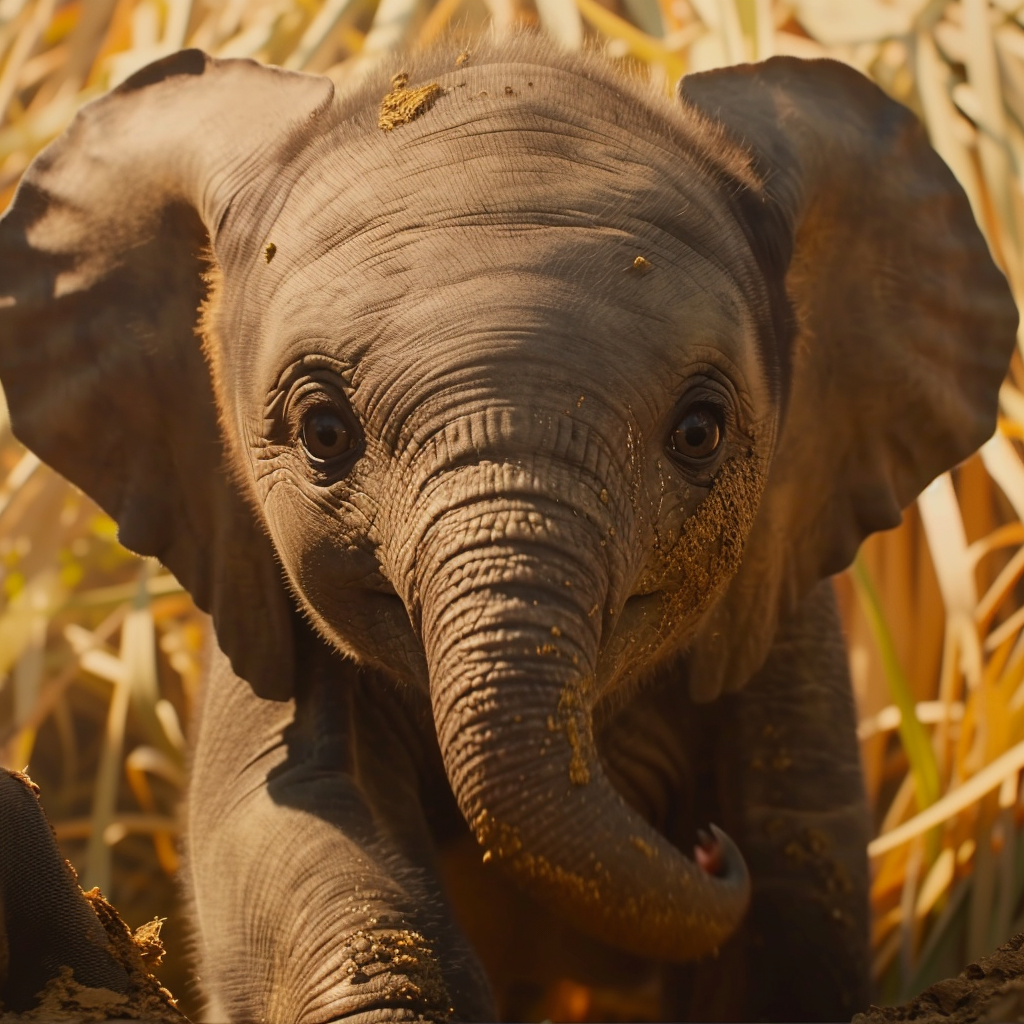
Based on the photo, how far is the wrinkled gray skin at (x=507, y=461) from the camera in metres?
1.96

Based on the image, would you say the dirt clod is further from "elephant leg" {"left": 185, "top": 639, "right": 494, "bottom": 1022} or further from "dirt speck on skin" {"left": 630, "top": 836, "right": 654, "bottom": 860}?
"dirt speck on skin" {"left": 630, "top": 836, "right": 654, "bottom": 860}

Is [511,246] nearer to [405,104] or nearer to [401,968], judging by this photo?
[405,104]

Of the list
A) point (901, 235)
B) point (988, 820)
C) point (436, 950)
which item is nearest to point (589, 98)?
point (901, 235)

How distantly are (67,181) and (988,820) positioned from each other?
85.8 inches

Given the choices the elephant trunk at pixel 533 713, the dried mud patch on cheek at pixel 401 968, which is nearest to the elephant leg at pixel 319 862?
the dried mud patch on cheek at pixel 401 968

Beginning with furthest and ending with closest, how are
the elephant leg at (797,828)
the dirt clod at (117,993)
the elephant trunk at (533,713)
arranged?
the elephant leg at (797,828) → the dirt clod at (117,993) → the elephant trunk at (533,713)

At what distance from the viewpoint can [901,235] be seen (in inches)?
106

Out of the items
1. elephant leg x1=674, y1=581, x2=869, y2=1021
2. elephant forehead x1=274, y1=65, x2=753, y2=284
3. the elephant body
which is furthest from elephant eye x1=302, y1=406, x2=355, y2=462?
elephant leg x1=674, y1=581, x2=869, y2=1021

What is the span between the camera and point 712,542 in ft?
7.22

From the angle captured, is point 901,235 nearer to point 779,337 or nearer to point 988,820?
point 779,337

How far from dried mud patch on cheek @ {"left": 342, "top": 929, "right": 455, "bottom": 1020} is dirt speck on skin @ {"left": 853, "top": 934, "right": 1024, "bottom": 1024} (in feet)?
1.86

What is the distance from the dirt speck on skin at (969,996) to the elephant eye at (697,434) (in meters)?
0.67

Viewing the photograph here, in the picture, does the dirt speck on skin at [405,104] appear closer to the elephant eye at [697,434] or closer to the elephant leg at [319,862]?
the elephant eye at [697,434]

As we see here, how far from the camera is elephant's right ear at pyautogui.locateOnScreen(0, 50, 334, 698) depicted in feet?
8.36
